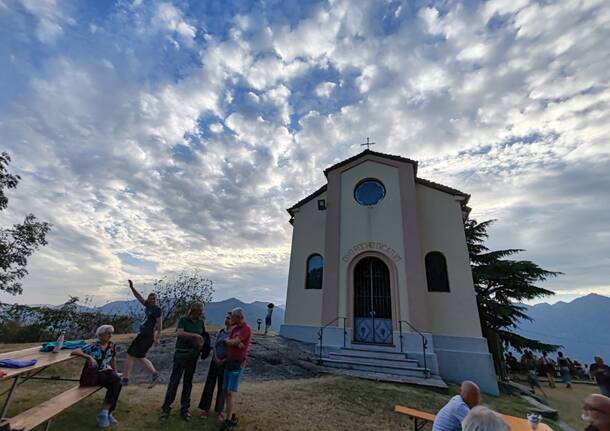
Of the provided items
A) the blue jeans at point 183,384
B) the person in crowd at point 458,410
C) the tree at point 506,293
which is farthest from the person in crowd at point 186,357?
the tree at point 506,293

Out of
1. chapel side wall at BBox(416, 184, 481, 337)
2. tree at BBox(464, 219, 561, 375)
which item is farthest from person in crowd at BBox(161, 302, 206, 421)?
tree at BBox(464, 219, 561, 375)

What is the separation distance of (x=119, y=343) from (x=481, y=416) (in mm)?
9890

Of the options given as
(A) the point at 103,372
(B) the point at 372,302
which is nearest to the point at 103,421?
(A) the point at 103,372

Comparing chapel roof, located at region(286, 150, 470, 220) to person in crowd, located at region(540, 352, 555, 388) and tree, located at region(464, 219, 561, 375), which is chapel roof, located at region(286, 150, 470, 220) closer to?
tree, located at region(464, 219, 561, 375)

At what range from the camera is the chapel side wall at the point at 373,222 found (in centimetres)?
1078

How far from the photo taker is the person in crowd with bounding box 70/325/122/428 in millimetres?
3727

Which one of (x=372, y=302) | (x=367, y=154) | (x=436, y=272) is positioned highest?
(x=367, y=154)

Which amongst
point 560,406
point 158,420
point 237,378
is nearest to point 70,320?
point 158,420

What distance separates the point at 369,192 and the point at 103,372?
1079cm

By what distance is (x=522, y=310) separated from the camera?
15516 mm

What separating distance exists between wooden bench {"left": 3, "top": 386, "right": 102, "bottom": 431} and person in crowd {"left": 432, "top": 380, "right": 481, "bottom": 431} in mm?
4085

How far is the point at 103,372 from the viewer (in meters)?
3.86

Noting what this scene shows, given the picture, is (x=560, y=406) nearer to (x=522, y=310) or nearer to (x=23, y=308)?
(x=522, y=310)

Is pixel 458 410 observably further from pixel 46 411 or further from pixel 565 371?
pixel 565 371
